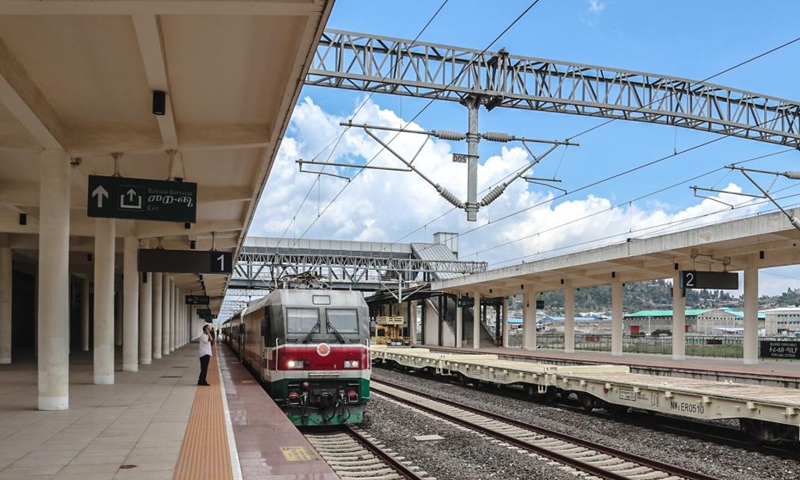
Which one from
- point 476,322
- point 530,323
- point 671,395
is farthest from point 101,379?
point 476,322

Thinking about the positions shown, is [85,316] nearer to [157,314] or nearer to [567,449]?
[157,314]

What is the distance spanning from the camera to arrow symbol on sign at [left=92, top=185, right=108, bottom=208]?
35.7 ft

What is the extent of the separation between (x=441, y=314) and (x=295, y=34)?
52.5 meters

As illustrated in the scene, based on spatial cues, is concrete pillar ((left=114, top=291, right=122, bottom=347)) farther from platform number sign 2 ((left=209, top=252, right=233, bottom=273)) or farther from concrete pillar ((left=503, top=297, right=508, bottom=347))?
platform number sign 2 ((left=209, top=252, right=233, bottom=273))

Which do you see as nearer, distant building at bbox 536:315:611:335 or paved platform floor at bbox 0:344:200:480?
paved platform floor at bbox 0:344:200:480

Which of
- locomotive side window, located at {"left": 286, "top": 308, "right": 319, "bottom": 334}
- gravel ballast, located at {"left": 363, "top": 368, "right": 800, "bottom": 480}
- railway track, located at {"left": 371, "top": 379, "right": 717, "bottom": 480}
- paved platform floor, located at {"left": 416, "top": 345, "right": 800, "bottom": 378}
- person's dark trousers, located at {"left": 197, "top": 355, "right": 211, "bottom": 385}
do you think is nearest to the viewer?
railway track, located at {"left": 371, "top": 379, "right": 717, "bottom": 480}

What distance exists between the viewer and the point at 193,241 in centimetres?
2542

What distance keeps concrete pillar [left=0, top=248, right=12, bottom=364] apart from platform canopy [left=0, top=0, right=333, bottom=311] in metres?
11.7

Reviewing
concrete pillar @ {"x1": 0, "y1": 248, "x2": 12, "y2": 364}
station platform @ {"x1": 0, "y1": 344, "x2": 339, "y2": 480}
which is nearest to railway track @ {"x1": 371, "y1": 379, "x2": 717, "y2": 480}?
station platform @ {"x1": 0, "y1": 344, "x2": 339, "y2": 480}

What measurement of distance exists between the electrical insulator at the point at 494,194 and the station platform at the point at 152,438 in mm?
5758

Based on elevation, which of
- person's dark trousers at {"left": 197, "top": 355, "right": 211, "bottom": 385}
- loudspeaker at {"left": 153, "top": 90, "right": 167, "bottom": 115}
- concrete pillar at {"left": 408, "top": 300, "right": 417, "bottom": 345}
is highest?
loudspeaker at {"left": 153, "top": 90, "right": 167, "bottom": 115}

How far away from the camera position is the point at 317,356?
13.6 m

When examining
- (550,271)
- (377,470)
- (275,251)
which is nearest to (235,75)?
(377,470)

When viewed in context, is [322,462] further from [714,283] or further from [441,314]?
[441,314]
